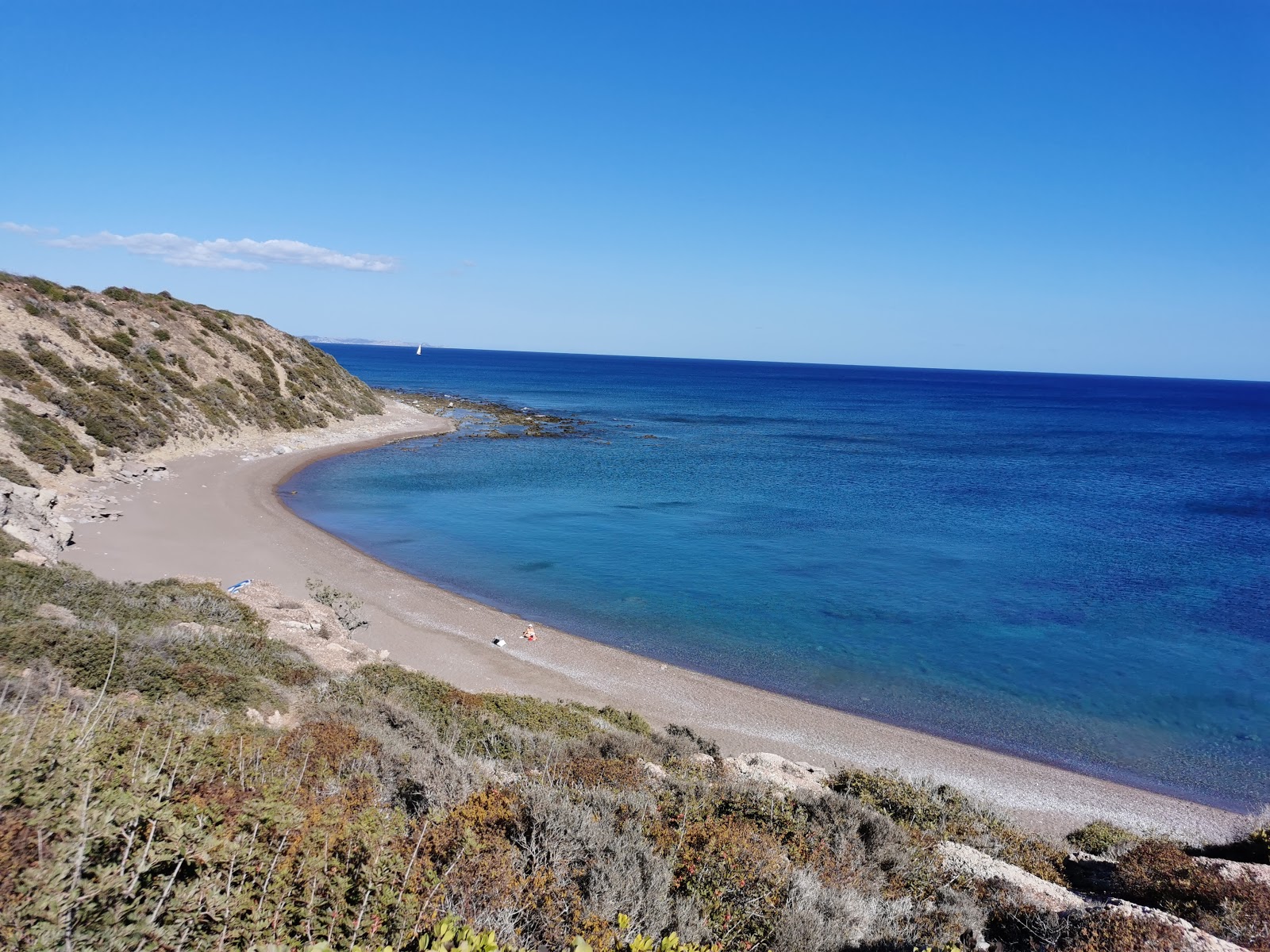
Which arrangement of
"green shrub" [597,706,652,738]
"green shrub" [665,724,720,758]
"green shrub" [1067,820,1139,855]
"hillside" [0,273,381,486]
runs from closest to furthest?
"green shrub" [1067,820,1139,855] < "green shrub" [665,724,720,758] < "green shrub" [597,706,652,738] < "hillside" [0,273,381,486]

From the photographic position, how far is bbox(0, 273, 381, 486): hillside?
3008 centimetres

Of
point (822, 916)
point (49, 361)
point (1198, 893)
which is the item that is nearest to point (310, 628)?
point (822, 916)

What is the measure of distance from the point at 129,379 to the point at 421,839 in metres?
44.3

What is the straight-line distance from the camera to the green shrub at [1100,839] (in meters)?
10.5

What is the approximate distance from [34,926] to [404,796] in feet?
13.9

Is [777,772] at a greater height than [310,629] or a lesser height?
lesser

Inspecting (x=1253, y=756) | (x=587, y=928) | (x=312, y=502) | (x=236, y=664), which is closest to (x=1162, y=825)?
(x=1253, y=756)

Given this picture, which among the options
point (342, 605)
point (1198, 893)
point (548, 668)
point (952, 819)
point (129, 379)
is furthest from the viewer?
point (129, 379)

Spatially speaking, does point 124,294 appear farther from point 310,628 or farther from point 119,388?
point 310,628

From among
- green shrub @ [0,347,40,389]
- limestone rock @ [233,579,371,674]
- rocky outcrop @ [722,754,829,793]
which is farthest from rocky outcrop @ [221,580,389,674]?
green shrub @ [0,347,40,389]

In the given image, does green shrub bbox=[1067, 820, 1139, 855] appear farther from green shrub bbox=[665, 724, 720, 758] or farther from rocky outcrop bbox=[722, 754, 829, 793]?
green shrub bbox=[665, 724, 720, 758]

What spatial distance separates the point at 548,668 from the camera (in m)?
18.7

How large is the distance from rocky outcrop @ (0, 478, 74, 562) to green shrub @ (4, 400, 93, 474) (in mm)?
6218

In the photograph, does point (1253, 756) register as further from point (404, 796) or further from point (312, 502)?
point (312, 502)
